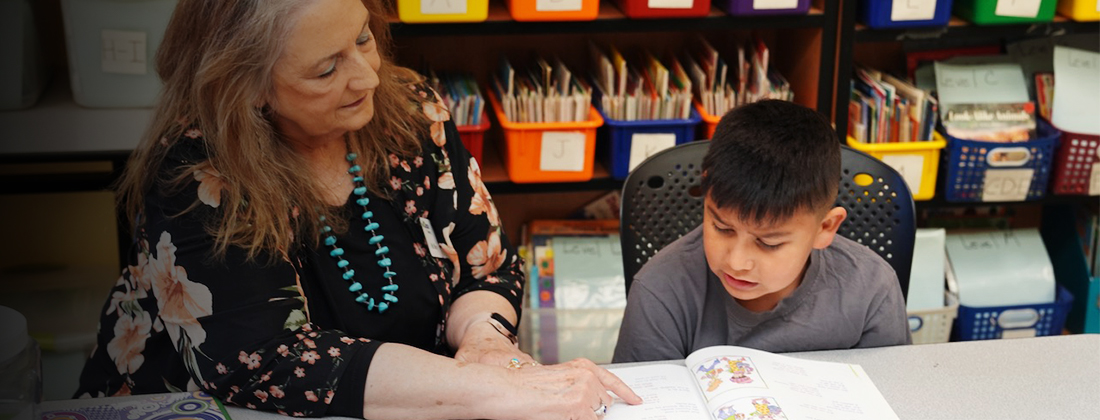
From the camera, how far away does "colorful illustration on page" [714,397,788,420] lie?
46.0 inches

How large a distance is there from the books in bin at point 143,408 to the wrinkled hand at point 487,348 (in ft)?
1.05

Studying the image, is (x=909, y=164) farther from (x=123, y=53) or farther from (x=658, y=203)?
(x=123, y=53)

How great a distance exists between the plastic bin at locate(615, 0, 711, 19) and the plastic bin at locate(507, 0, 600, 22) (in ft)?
0.26

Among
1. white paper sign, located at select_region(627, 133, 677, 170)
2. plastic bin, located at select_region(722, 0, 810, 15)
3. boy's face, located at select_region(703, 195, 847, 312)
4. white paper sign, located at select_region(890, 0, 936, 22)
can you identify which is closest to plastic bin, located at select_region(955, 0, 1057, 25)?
white paper sign, located at select_region(890, 0, 936, 22)

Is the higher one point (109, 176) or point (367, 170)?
point (367, 170)

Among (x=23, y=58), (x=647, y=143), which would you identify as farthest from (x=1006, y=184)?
(x=23, y=58)

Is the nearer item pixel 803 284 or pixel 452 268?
pixel 803 284

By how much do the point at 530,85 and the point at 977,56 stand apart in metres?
1.08

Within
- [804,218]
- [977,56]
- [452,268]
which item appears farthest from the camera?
[977,56]

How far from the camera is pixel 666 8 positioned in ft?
6.89

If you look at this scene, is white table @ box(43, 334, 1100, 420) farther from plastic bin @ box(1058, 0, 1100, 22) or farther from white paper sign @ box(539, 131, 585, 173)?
plastic bin @ box(1058, 0, 1100, 22)

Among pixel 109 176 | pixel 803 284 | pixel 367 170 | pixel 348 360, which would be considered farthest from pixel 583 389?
pixel 109 176

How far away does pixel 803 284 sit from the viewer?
1419 mm

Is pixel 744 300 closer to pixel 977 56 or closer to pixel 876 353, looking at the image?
pixel 876 353
